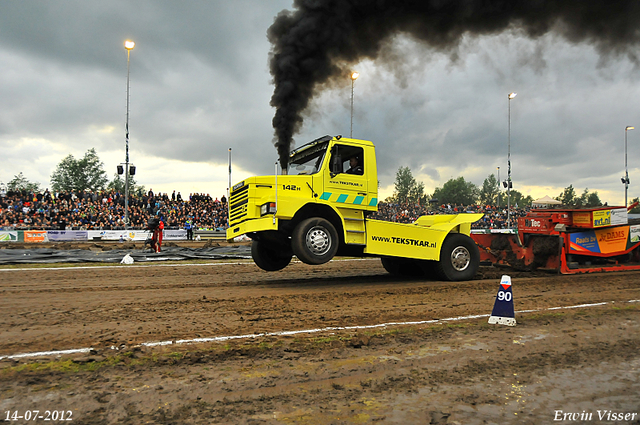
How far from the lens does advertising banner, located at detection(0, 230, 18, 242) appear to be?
22831mm

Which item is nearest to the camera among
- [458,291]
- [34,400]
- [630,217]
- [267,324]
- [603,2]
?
[34,400]

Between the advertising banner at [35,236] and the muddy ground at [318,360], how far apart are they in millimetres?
19955

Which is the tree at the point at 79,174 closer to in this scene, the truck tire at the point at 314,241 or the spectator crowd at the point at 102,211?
the spectator crowd at the point at 102,211

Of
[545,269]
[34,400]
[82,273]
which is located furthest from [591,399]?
[82,273]

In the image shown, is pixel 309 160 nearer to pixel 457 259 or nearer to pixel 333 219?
pixel 333 219

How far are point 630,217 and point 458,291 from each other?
8.25m

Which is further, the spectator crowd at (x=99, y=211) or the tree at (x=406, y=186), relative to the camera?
the tree at (x=406, y=186)

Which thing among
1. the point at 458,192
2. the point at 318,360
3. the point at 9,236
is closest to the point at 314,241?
the point at 318,360

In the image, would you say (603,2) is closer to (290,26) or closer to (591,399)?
(290,26)

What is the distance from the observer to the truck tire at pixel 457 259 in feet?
28.4

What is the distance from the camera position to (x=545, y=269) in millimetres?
10102

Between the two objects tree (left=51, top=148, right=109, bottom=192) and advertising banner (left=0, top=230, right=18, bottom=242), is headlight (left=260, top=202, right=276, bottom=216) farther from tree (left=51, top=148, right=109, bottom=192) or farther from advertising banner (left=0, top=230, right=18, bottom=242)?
tree (left=51, top=148, right=109, bottom=192)

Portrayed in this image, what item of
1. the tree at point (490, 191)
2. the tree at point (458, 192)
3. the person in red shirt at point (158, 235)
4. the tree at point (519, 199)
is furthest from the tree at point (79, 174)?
the tree at point (519, 199)

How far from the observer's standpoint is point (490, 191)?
123 m
